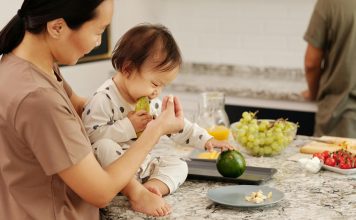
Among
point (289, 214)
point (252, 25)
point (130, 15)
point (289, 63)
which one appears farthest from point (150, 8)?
point (289, 214)

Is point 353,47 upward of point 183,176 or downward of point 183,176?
upward

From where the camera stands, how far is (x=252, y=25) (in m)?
4.56

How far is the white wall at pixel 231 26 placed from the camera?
4418 mm

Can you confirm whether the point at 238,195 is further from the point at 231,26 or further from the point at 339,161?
the point at 231,26

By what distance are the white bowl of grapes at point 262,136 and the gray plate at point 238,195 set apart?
17.2 inches

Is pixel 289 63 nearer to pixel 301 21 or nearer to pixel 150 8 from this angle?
pixel 301 21

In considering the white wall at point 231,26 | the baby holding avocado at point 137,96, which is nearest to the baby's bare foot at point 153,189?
the baby holding avocado at point 137,96

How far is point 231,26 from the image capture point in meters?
4.62

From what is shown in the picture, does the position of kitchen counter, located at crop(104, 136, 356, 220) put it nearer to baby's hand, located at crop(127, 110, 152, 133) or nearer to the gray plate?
the gray plate

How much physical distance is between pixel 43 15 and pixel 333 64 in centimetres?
242

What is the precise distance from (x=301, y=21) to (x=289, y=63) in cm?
31

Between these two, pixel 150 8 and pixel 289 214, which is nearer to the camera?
pixel 289 214

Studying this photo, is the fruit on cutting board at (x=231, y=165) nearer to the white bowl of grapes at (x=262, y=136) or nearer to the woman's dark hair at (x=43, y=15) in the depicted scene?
the white bowl of grapes at (x=262, y=136)

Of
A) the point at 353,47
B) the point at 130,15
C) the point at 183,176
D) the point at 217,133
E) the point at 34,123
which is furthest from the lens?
the point at 130,15
